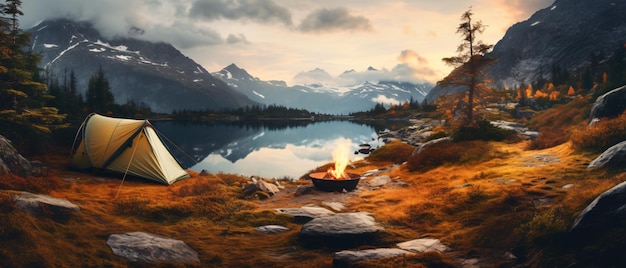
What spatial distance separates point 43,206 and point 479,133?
87.1ft

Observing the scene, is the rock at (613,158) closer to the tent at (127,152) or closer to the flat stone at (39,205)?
the flat stone at (39,205)

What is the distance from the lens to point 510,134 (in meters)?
28.4

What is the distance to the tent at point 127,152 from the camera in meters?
22.8

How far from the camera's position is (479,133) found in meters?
28.5

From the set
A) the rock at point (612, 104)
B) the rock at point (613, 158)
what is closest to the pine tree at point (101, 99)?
the rock at point (612, 104)

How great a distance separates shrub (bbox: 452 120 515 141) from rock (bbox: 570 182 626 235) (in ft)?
63.8

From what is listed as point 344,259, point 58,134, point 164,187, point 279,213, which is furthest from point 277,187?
point 58,134

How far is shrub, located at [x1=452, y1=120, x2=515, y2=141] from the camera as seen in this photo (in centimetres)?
2795

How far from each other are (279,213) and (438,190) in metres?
7.11

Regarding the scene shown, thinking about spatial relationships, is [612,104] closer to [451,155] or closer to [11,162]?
[451,155]

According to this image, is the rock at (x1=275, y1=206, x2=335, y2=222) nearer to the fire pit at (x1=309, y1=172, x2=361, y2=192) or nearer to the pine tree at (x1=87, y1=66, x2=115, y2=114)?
the fire pit at (x1=309, y1=172, x2=361, y2=192)

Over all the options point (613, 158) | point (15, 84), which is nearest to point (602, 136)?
point (613, 158)

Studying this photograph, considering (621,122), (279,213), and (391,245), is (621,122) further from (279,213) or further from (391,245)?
(279,213)

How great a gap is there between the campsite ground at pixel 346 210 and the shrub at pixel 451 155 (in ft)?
7.72
